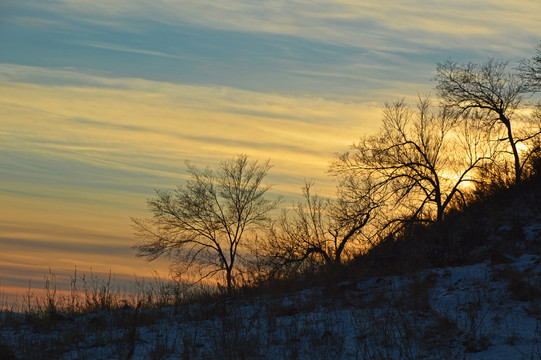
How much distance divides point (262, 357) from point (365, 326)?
95.3 inches

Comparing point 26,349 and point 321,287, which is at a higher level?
point 321,287

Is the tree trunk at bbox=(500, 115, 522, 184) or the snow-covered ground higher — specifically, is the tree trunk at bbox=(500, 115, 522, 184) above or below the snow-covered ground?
above

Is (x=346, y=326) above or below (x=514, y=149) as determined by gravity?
below

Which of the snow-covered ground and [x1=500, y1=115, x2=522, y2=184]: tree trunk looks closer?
the snow-covered ground

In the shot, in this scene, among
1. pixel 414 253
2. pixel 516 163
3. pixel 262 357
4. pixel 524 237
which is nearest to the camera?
pixel 262 357

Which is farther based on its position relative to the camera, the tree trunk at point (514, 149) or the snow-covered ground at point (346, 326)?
the tree trunk at point (514, 149)

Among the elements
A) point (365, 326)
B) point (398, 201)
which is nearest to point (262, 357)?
point (365, 326)

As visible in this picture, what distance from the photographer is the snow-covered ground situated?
10808mm

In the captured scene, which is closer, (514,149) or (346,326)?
(346,326)

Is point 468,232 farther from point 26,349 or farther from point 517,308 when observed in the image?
point 26,349

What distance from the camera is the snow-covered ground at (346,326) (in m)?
10.8

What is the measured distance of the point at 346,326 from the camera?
40.8 ft

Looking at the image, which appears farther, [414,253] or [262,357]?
[414,253]

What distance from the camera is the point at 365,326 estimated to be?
39.7 feet
